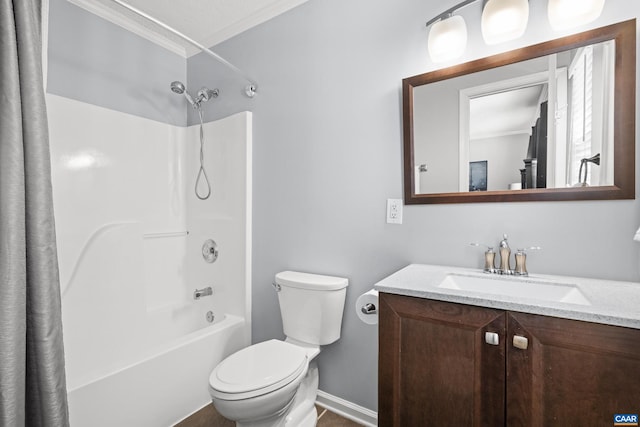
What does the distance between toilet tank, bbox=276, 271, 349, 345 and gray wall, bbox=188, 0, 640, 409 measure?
0.33 feet

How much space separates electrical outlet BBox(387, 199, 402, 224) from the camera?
5.16 feet

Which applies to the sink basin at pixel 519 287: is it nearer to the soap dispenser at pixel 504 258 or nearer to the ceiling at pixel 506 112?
the soap dispenser at pixel 504 258

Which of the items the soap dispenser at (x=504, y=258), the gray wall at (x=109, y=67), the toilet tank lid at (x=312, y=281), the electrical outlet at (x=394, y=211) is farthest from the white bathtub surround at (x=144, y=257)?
the soap dispenser at (x=504, y=258)

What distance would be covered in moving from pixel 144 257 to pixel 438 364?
6.71 feet

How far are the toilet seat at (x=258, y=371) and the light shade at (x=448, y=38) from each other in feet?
5.12

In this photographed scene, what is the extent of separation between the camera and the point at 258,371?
1333mm

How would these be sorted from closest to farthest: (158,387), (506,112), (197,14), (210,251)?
1. (506,112)
2. (158,387)
3. (197,14)
4. (210,251)

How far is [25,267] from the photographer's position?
3.27 feet

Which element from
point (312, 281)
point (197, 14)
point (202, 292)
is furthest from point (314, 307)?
point (197, 14)

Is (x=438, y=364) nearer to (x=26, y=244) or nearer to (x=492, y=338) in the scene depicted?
(x=492, y=338)

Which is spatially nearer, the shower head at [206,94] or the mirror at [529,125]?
the mirror at [529,125]

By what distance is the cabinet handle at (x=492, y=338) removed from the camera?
911 millimetres

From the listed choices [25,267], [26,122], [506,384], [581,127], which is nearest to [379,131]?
[581,127]

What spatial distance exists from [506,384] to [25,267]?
1558 mm
